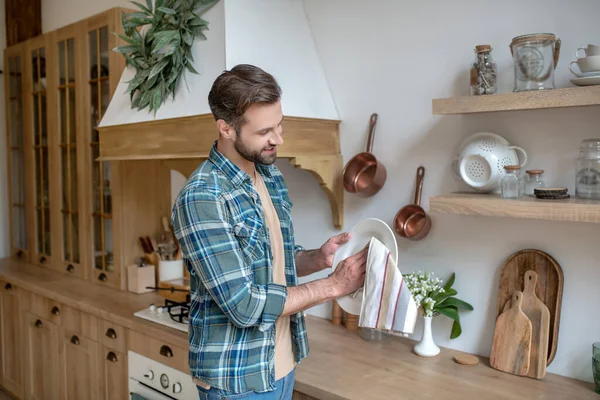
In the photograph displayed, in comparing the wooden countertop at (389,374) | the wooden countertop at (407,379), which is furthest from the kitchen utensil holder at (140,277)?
the wooden countertop at (407,379)

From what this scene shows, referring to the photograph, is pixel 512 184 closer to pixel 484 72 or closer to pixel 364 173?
pixel 484 72

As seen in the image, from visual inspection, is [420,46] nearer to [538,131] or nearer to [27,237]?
[538,131]

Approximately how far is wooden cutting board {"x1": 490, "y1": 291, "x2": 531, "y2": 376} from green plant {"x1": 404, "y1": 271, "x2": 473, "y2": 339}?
0.15 metres

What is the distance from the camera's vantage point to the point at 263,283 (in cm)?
146

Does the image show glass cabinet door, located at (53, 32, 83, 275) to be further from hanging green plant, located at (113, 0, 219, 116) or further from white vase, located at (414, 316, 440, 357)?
white vase, located at (414, 316, 440, 357)

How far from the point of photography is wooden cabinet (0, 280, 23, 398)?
3288 millimetres

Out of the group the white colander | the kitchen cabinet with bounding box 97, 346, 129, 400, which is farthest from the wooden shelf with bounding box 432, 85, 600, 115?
the kitchen cabinet with bounding box 97, 346, 129, 400

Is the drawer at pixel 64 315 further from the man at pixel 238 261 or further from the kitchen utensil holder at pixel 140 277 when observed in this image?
the man at pixel 238 261

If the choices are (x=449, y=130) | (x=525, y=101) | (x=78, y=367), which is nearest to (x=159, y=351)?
(x=78, y=367)

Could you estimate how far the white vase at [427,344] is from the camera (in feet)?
6.28

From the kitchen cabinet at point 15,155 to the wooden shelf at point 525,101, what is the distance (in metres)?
3.08

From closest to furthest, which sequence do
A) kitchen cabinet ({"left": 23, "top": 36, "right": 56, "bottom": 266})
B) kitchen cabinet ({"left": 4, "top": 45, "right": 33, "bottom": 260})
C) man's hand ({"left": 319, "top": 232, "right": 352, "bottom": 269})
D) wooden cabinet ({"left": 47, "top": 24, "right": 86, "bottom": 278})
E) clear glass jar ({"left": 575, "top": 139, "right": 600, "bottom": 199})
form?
1. clear glass jar ({"left": 575, "top": 139, "right": 600, "bottom": 199})
2. man's hand ({"left": 319, "top": 232, "right": 352, "bottom": 269})
3. wooden cabinet ({"left": 47, "top": 24, "right": 86, "bottom": 278})
4. kitchen cabinet ({"left": 23, "top": 36, "right": 56, "bottom": 266})
5. kitchen cabinet ({"left": 4, "top": 45, "right": 33, "bottom": 260})

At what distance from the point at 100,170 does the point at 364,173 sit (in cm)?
155

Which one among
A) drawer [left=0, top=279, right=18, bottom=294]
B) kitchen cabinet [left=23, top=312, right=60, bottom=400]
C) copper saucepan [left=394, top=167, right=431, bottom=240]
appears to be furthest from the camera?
drawer [left=0, top=279, right=18, bottom=294]
